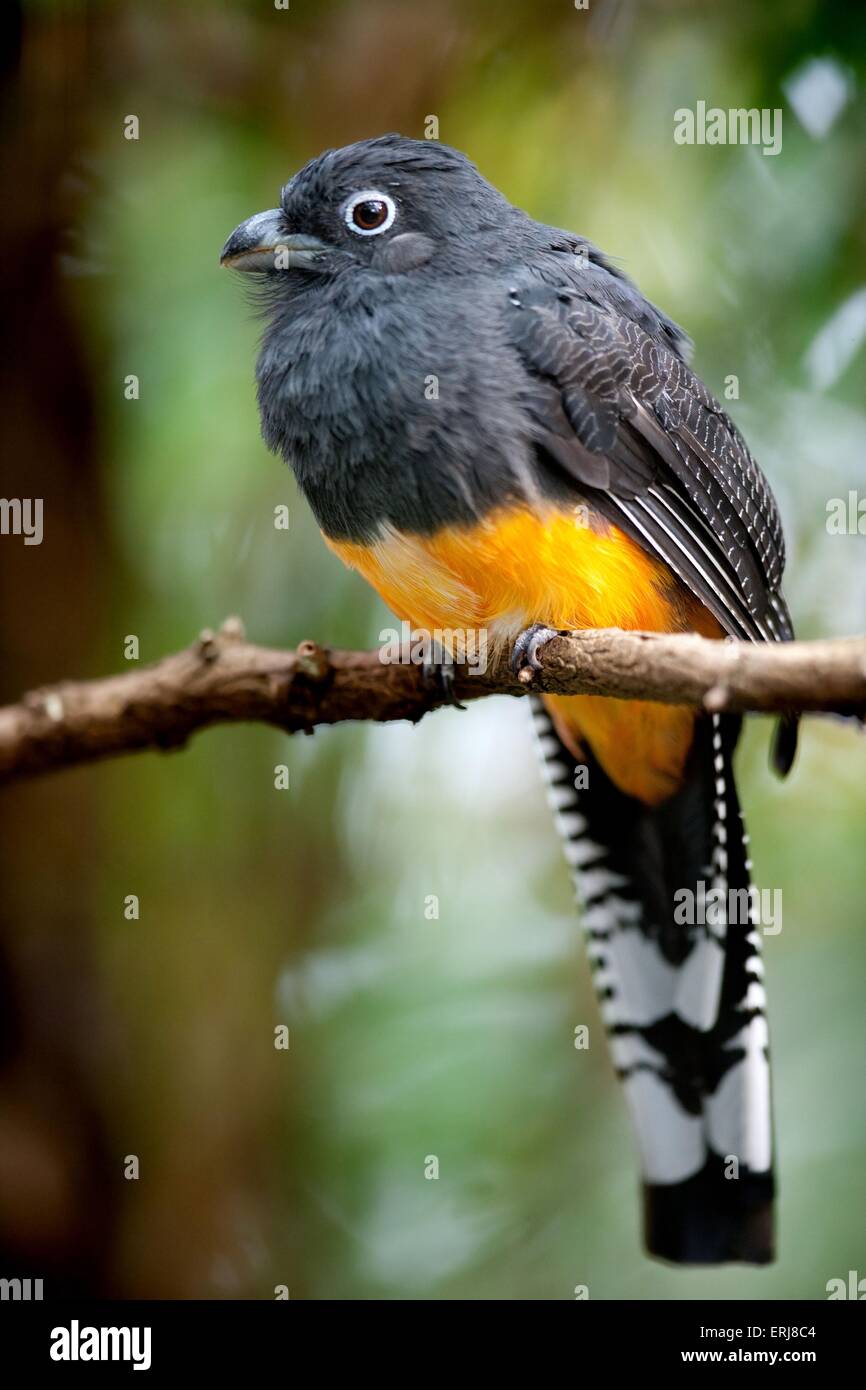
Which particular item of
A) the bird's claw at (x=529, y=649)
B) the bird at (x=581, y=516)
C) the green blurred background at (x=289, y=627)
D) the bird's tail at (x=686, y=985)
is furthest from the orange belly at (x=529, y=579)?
the green blurred background at (x=289, y=627)

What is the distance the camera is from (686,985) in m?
3.98

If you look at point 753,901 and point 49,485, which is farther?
point 49,485

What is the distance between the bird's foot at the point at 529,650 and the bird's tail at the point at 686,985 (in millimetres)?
850

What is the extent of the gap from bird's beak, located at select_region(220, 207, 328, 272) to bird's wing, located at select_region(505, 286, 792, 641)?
1.83 feet

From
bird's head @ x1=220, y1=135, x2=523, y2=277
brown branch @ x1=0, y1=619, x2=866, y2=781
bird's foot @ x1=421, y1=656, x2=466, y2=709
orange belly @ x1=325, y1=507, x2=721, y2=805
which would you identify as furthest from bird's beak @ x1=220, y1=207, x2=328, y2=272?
bird's foot @ x1=421, y1=656, x2=466, y2=709

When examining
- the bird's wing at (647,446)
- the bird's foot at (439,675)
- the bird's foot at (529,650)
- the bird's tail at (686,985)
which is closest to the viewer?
the bird's foot at (529,650)

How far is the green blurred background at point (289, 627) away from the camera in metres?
4.55

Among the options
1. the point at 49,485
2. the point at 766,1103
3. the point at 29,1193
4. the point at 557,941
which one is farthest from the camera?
the point at 557,941

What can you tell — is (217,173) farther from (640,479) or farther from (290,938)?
(290,938)

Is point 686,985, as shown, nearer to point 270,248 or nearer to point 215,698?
point 215,698

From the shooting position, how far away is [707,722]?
3859mm

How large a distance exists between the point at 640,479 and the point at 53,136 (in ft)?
8.66

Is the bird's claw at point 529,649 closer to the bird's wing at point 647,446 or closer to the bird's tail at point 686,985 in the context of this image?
the bird's wing at point 647,446

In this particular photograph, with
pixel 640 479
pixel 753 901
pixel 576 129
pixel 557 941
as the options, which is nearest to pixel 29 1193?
pixel 557 941
